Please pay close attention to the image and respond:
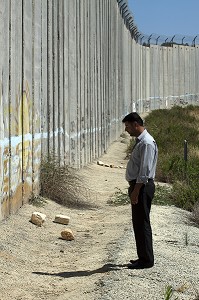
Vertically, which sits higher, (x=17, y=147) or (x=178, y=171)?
(x=17, y=147)

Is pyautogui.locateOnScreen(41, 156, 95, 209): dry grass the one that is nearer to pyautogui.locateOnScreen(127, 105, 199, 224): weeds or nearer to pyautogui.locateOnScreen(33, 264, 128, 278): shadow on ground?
pyautogui.locateOnScreen(127, 105, 199, 224): weeds

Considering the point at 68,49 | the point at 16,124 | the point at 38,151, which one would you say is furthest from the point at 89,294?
the point at 68,49

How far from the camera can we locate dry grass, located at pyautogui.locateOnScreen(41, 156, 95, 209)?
1088 cm

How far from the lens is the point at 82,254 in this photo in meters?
7.80

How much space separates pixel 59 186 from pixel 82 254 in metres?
3.41

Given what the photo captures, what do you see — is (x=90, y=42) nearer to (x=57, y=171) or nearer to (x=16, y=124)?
(x=57, y=171)

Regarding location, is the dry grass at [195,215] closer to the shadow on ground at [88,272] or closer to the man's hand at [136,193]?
the shadow on ground at [88,272]

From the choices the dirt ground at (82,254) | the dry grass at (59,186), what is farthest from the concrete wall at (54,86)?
the dirt ground at (82,254)

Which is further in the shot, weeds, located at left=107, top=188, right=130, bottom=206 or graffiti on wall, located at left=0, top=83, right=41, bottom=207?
weeds, located at left=107, top=188, right=130, bottom=206

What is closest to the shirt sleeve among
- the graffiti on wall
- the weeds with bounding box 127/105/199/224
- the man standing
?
the man standing

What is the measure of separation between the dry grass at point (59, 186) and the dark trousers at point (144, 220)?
14.2ft

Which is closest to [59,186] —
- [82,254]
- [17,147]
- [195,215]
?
[195,215]

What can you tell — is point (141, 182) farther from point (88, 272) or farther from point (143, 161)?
point (88, 272)

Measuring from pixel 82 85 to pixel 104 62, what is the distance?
17.8ft
